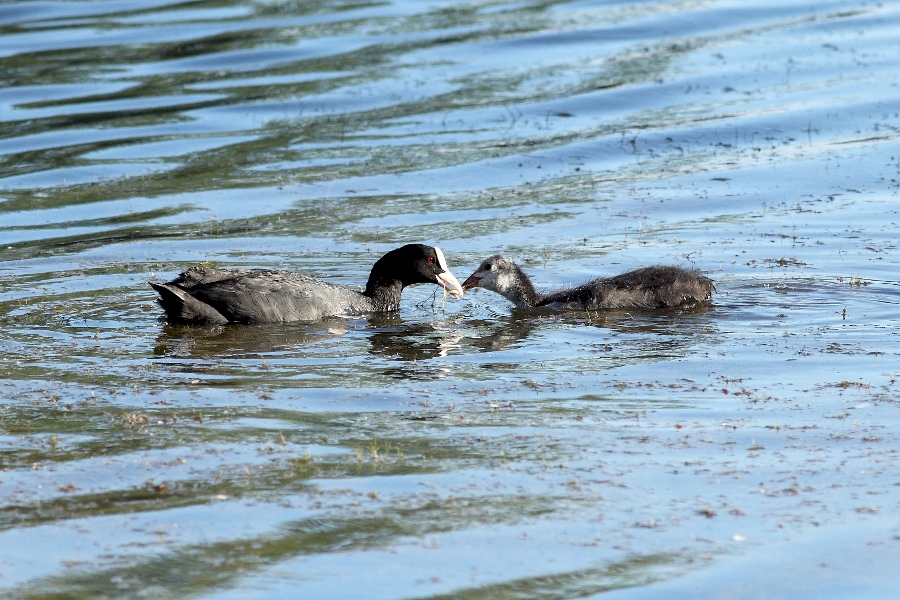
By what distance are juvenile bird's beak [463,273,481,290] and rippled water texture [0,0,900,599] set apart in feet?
0.83

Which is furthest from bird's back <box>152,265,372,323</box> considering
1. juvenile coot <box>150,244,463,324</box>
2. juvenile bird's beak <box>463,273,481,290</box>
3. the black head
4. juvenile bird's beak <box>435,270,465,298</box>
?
juvenile bird's beak <box>463,273,481,290</box>

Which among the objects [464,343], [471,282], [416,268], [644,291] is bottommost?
[464,343]

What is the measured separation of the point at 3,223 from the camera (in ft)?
55.9

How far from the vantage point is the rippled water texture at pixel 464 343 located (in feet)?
22.6

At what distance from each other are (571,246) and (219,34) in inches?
735

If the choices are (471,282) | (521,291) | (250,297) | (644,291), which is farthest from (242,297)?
(644,291)

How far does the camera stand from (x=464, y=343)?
1161cm

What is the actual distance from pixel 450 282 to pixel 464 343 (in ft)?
5.32

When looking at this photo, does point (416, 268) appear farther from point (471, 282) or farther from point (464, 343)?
point (464, 343)

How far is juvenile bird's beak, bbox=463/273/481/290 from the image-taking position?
13133 mm

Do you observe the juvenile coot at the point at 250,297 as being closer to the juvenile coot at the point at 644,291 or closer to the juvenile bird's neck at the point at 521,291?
the juvenile bird's neck at the point at 521,291

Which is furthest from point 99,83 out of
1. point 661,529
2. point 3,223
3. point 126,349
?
point 661,529

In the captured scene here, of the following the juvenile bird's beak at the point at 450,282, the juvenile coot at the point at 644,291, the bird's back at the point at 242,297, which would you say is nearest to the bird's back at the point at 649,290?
the juvenile coot at the point at 644,291

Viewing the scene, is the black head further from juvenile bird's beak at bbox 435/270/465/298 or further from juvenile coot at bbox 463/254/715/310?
juvenile coot at bbox 463/254/715/310
